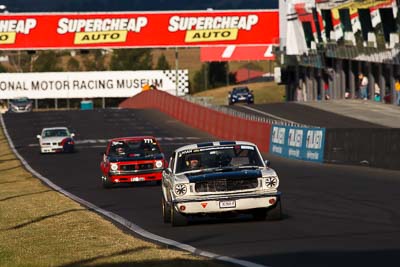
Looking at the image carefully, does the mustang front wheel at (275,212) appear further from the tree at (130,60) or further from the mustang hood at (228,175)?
the tree at (130,60)

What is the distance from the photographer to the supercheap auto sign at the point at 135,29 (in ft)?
355

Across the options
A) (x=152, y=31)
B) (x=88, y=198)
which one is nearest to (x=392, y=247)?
(x=88, y=198)

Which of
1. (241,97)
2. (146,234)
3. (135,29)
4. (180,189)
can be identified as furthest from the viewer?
(135,29)

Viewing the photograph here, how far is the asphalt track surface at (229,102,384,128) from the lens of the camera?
5564 cm

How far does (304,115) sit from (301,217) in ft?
146

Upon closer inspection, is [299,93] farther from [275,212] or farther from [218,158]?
[275,212]

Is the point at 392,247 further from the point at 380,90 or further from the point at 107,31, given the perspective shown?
the point at 107,31

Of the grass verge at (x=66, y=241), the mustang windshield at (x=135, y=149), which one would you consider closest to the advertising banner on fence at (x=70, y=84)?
the mustang windshield at (x=135, y=149)

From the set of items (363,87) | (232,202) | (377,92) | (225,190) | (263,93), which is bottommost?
(263,93)

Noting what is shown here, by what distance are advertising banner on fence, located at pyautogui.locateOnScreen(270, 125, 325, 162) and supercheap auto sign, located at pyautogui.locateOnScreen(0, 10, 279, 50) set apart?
62.6 m

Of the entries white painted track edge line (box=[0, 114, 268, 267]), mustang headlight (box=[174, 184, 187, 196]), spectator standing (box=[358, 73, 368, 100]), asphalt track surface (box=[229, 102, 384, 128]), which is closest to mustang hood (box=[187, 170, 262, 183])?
mustang headlight (box=[174, 184, 187, 196])

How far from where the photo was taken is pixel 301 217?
19.7m

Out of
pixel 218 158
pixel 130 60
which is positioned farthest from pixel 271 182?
pixel 130 60

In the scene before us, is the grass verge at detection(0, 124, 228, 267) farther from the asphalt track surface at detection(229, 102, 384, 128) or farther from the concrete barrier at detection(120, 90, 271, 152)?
the asphalt track surface at detection(229, 102, 384, 128)
